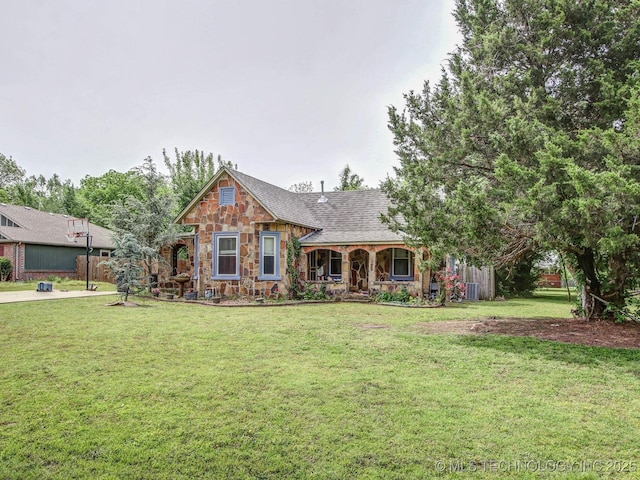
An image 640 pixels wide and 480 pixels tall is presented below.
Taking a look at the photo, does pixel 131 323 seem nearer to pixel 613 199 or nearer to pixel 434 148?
pixel 434 148

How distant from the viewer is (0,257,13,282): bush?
2541 cm

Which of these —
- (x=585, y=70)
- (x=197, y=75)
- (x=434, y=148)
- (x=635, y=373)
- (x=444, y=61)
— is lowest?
(x=635, y=373)

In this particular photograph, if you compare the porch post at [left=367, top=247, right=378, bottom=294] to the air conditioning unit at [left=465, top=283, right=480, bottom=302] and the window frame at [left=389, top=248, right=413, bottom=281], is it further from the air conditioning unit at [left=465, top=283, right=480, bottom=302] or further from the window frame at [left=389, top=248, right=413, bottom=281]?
the air conditioning unit at [left=465, top=283, right=480, bottom=302]

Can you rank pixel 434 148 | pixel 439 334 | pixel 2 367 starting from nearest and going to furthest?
pixel 2 367 < pixel 439 334 < pixel 434 148

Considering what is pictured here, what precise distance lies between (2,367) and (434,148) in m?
10.2

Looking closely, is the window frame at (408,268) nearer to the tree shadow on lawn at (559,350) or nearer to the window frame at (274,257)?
the window frame at (274,257)

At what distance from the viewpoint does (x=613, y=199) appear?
277 inches

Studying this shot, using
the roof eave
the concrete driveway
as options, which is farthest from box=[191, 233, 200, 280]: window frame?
the concrete driveway

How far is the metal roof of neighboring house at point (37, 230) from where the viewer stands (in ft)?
88.0

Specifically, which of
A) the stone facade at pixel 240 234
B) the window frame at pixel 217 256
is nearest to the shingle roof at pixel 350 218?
the stone facade at pixel 240 234

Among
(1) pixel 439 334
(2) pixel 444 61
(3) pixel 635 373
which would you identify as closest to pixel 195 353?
(1) pixel 439 334

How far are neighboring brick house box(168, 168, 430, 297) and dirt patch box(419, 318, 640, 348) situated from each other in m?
5.74

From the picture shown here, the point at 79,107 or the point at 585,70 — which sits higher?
the point at 79,107

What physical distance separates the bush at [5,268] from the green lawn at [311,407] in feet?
69.7
